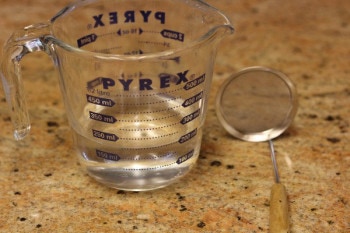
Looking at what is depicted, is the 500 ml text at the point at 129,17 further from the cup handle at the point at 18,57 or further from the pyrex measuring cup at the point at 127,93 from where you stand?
the cup handle at the point at 18,57

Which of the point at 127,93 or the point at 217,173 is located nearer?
the point at 127,93

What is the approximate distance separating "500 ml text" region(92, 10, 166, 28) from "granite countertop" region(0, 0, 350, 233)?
0.23 metres

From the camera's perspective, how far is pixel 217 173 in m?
1.00

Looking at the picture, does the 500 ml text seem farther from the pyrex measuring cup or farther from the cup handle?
the cup handle

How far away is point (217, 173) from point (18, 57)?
36cm

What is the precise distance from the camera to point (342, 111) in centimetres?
115

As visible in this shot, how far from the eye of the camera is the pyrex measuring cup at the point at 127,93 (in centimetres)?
85

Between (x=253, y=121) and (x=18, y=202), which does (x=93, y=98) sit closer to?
(x=18, y=202)

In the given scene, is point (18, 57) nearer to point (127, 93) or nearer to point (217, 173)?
point (127, 93)

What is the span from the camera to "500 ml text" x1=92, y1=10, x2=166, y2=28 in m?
1.00

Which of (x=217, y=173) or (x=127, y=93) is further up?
(x=127, y=93)

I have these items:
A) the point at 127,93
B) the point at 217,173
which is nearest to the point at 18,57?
the point at 127,93

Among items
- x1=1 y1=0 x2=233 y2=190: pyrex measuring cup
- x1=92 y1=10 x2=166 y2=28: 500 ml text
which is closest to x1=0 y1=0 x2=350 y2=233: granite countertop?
x1=1 y1=0 x2=233 y2=190: pyrex measuring cup

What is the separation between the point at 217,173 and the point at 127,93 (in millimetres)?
223
